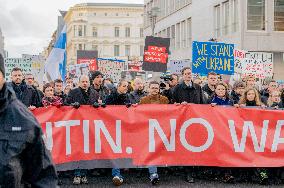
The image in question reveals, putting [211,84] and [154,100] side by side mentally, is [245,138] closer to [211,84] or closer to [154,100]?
[154,100]

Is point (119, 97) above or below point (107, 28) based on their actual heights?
below

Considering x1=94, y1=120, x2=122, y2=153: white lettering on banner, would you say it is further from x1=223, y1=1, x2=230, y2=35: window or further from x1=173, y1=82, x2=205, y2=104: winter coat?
x1=223, y1=1, x2=230, y2=35: window

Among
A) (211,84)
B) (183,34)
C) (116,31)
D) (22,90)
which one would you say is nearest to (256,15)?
(183,34)

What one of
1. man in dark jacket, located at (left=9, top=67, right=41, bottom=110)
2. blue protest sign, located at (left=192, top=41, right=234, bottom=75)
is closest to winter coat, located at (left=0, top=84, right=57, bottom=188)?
man in dark jacket, located at (left=9, top=67, right=41, bottom=110)

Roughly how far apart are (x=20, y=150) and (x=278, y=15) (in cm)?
3095

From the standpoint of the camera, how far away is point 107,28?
4894 inches

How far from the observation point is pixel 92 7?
12481 centimetres

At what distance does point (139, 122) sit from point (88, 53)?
800 inches

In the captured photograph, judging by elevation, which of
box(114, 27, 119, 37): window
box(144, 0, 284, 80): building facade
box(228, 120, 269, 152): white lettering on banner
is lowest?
box(228, 120, 269, 152): white lettering on banner

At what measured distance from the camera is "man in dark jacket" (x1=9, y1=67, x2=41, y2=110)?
Result: 8.75 m

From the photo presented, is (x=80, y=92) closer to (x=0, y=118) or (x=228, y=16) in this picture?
(x=0, y=118)

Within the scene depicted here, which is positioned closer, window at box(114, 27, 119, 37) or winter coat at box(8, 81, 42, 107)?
winter coat at box(8, 81, 42, 107)

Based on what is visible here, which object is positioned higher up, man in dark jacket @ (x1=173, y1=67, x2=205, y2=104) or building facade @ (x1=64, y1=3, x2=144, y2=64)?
building facade @ (x1=64, y1=3, x2=144, y2=64)

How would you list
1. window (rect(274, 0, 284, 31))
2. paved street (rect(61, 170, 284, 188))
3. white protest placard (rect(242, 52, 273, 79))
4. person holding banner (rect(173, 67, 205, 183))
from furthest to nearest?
window (rect(274, 0, 284, 31)), white protest placard (rect(242, 52, 273, 79)), person holding banner (rect(173, 67, 205, 183)), paved street (rect(61, 170, 284, 188))
